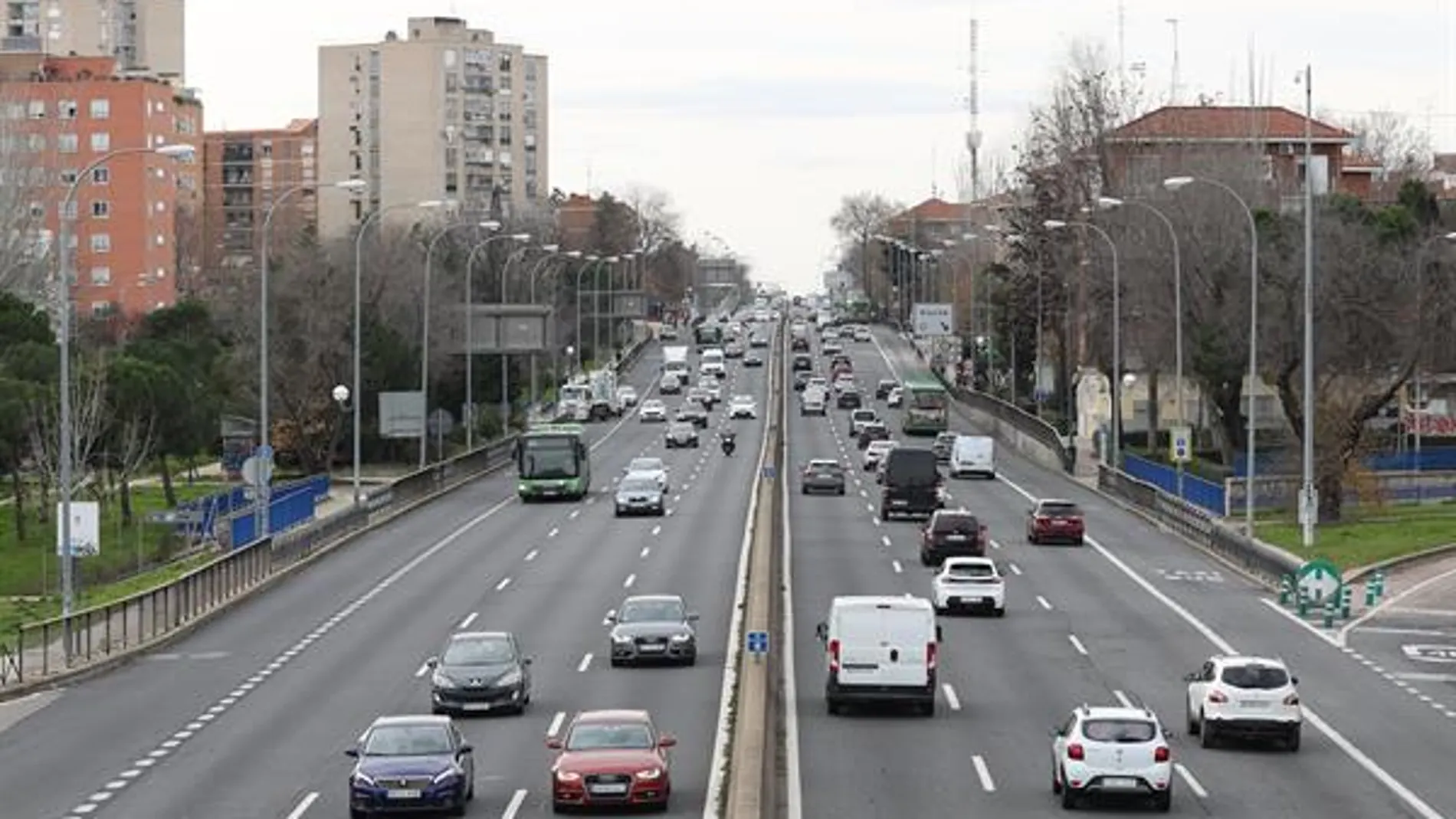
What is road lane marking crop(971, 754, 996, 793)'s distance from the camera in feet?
Result: 99.2

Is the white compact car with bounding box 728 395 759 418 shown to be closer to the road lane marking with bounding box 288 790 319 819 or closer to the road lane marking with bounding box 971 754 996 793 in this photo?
the road lane marking with bounding box 971 754 996 793

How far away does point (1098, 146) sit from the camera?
4417 inches

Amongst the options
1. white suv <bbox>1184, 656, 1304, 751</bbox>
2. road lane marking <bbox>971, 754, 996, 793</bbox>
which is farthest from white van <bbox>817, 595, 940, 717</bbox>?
white suv <bbox>1184, 656, 1304, 751</bbox>

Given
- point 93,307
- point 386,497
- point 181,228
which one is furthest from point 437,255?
point 386,497

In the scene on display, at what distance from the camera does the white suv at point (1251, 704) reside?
3347 centimetres

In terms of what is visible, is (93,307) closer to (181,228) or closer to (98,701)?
(181,228)

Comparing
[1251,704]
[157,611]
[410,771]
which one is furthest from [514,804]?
[157,611]

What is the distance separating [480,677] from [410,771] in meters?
8.78

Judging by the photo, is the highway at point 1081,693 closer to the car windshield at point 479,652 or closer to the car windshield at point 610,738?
the car windshield at point 610,738

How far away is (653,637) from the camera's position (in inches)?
1654

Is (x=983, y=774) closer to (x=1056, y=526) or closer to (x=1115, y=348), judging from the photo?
(x=1056, y=526)

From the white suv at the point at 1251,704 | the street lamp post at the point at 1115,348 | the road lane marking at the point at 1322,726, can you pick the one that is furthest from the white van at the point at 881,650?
the street lamp post at the point at 1115,348

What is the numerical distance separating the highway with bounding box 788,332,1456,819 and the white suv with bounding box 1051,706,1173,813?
Result: 42 cm

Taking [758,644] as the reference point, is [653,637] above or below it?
below
